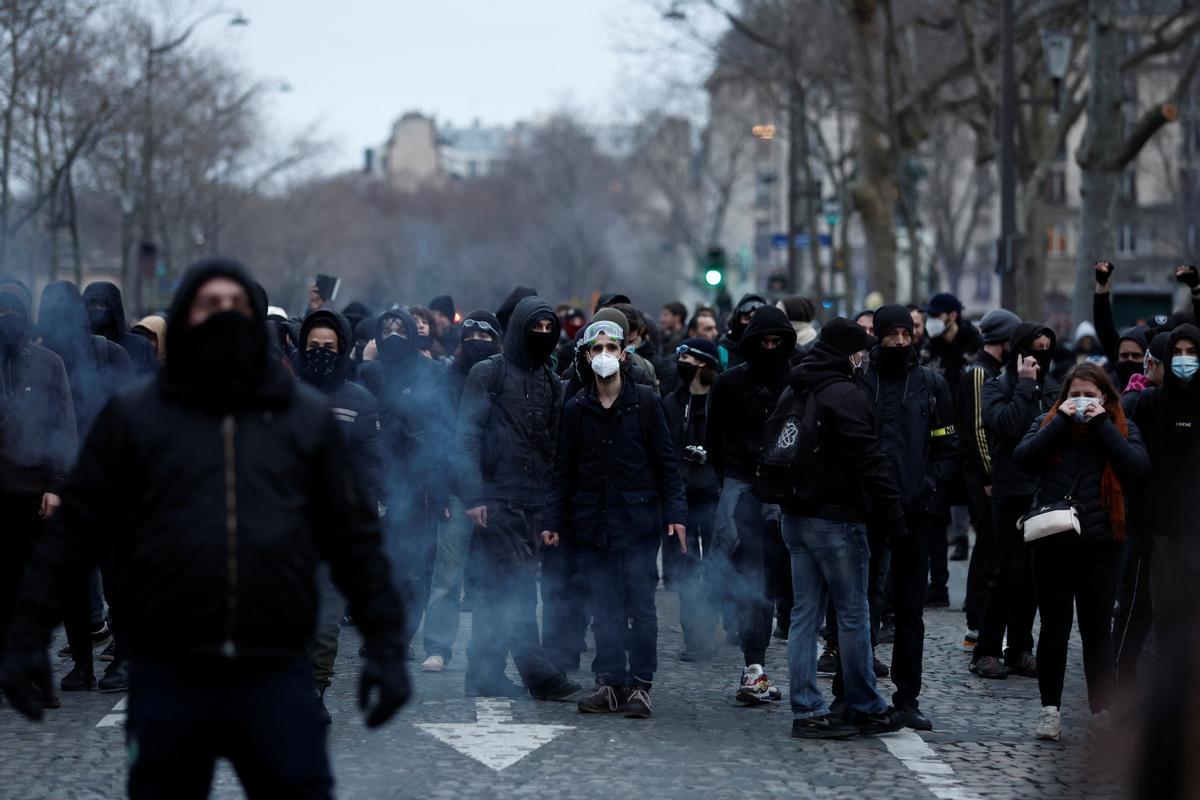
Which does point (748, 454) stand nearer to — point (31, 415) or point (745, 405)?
point (745, 405)

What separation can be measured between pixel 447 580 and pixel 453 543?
0.25 metres

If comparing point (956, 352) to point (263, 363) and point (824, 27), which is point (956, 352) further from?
point (824, 27)

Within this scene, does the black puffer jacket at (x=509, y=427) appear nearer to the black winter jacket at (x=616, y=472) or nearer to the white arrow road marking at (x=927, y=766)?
the black winter jacket at (x=616, y=472)

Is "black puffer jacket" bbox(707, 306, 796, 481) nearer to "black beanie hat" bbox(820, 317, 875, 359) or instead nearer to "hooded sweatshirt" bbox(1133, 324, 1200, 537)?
"black beanie hat" bbox(820, 317, 875, 359)

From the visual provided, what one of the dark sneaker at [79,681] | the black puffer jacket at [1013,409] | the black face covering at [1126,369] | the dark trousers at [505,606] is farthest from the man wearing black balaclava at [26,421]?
the black face covering at [1126,369]

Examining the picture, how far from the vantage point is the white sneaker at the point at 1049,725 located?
26.8 ft

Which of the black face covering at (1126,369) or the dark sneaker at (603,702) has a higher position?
the black face covering at (1126,369)

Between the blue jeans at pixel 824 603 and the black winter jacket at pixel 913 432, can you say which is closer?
the blue jeans at pixel 824 603

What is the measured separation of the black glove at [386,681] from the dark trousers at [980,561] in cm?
687

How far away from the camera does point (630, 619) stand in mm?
8906

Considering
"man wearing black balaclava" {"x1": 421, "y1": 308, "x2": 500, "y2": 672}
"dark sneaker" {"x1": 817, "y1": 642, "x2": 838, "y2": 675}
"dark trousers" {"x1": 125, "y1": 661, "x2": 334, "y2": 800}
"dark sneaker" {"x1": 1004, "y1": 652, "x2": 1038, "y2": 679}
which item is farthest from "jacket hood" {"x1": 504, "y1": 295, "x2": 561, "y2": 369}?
"dark trousers" {"x1": 125, "y1": 661, "x2": 334, "y2": 800}

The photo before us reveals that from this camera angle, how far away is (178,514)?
4363mm

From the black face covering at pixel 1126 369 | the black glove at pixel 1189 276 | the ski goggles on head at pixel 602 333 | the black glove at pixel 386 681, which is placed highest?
Answer: the black glove at pixel 1189 276

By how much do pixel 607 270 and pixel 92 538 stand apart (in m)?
83.1
